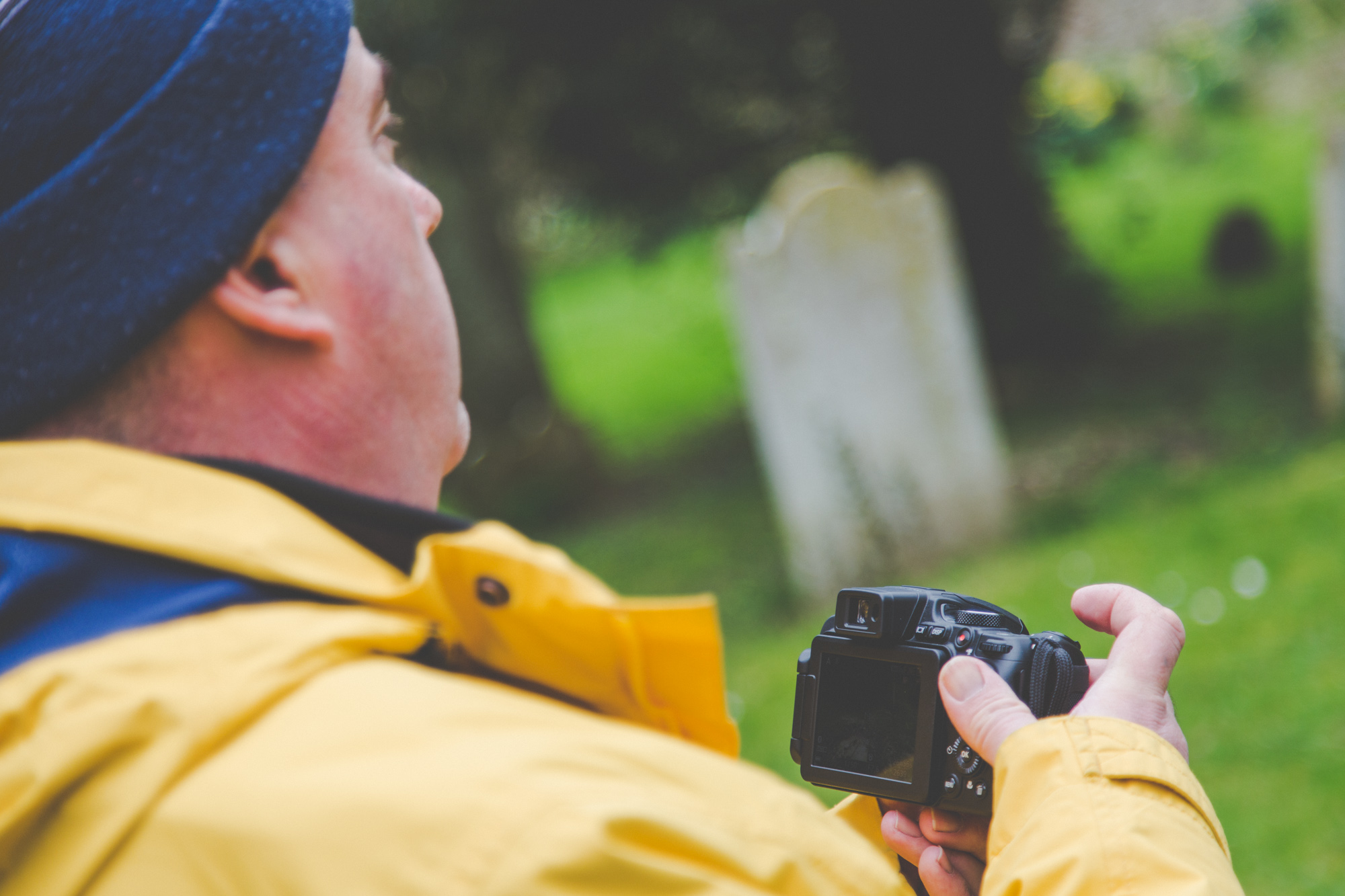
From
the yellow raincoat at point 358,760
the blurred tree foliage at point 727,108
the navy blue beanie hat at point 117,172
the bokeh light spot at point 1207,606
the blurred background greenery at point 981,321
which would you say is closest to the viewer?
the yellow raincoat at point 358,760

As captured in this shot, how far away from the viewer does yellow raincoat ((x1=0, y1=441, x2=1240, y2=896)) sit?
2.68ft

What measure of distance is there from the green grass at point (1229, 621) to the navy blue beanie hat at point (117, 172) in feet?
A: 9.43

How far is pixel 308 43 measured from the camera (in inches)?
47.1

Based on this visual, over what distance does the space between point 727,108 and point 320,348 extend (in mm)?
7126

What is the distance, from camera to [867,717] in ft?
4.96

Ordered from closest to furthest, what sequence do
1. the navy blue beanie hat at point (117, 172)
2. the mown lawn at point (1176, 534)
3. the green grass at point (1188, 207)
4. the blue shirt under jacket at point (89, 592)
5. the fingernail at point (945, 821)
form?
the blue shirt under jacket at point (89, 592)
the navy blue beanie hat at point (117, 172)
the fingernail at point (945, 821)
the mown lawn at point (1176, 534)
the green grass at point (1188, 207)

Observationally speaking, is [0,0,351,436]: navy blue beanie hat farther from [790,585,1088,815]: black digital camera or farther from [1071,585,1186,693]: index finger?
[1071,585,1186,693]: index finger

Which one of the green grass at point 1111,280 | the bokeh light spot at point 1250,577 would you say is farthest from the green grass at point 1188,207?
the bokeh light spot at point 1250,577

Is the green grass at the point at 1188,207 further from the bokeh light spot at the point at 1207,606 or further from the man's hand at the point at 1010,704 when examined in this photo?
the man's hand at the point at 1010,704

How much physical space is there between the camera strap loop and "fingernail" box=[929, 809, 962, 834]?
6.7 inches

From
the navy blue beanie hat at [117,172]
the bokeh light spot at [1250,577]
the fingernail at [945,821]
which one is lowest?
the bokeh light spot at [1250,577]

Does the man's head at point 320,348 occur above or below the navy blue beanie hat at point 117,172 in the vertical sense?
below

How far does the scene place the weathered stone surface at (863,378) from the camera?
538 centimetres

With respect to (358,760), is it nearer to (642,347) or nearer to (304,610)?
(304,610)
